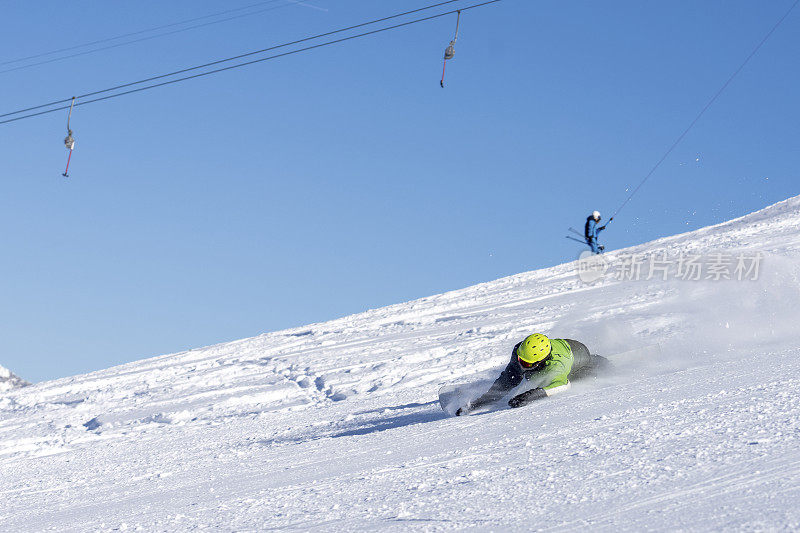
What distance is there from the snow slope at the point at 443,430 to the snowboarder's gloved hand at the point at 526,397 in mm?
133

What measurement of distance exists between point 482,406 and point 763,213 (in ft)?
55.8

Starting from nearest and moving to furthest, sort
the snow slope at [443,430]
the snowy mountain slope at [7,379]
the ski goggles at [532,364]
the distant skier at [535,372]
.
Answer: the snow slope at [443,430]
the distant skier at [535,372]
the ski goggles at [532,364]
the snowy mountain slope at [7,379]

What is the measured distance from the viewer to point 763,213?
21297mm

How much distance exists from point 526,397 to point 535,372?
31cm

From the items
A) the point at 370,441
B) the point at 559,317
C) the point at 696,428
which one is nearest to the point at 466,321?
the point at 559,317

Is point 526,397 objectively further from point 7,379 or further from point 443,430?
point 7,379

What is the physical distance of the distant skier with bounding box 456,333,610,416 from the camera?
270 inches

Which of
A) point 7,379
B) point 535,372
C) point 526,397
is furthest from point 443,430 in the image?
point 7,379

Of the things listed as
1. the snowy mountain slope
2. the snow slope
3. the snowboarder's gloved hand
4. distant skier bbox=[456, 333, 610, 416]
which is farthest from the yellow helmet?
the snowy mountain slope

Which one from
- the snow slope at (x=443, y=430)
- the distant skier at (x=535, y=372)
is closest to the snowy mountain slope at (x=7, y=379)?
the snow slope at (x=443, y=430)

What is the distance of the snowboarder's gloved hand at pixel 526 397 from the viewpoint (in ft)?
21.9

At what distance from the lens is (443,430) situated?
→ 6.08 m

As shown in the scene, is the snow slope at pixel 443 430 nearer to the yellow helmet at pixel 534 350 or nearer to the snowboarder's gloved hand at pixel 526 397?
the snowboarder's gloved hand at pixel 526 397

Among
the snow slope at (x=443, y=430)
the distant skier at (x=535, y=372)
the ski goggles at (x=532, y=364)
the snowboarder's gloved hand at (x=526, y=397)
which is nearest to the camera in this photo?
the snow slope at (x=443, y=430)
